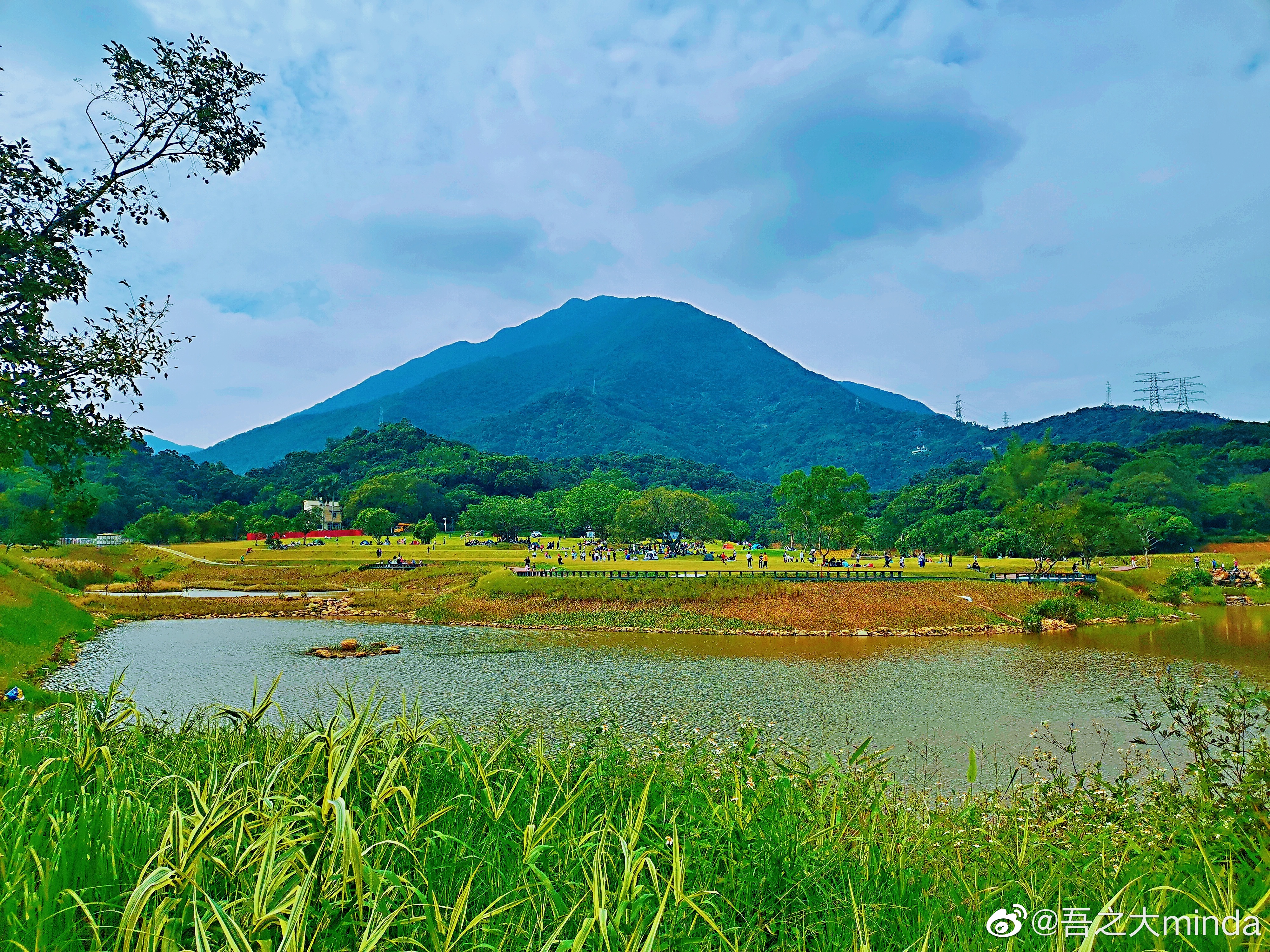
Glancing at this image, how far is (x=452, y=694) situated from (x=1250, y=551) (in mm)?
71559

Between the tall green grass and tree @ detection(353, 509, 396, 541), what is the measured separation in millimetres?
73708

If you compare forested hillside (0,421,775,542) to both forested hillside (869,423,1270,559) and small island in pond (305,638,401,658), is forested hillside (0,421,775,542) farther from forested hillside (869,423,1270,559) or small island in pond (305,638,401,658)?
small island in pond (305,638,401,658)

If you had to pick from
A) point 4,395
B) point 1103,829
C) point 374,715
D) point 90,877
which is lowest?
point 1103,829

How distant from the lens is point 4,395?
6.65 m

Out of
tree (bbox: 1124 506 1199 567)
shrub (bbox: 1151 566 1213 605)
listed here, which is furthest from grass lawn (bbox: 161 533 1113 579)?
tree (bbox: 1124 506 1199 567)

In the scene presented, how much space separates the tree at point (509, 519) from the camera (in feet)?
251

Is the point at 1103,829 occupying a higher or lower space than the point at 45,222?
lower

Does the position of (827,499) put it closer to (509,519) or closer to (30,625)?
(509,519)

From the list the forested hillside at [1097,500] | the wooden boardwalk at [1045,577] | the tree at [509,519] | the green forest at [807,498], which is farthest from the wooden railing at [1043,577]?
the tree at [509,519]

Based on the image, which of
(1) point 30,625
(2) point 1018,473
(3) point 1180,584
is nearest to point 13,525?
(1) point 30,625

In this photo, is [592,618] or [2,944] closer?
[2,944]

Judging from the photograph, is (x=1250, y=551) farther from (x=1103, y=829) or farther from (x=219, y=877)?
(x=219, y=877)

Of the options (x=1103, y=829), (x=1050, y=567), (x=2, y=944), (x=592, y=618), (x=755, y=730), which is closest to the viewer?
(x=2, y=944)

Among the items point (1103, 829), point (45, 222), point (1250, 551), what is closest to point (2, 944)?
point (1103, 829)
